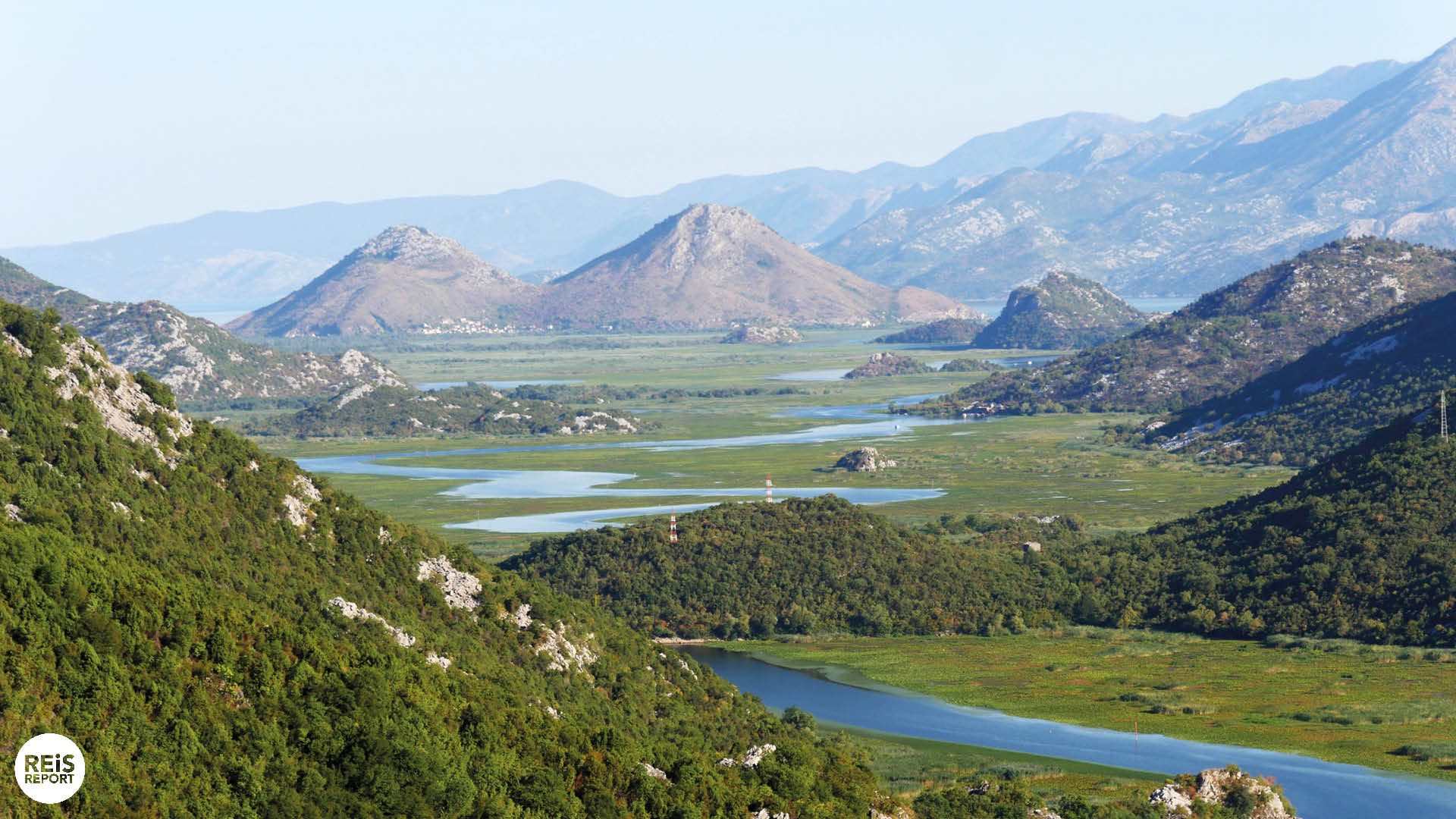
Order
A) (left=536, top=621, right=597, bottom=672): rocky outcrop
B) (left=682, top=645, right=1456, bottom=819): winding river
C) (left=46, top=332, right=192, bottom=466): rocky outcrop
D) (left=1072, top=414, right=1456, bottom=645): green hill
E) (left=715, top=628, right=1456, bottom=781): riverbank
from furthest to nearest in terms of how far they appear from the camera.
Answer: (left=1072, top=414, right=1456, bottom=645): green hill
(left=715, top=628, right=1456, bottom=781): riverbank
(left=536, top=621, right=597, bottom=672): rocky outcrop
(left=46, top=332, right=192, bottom=466): rocky outcrop
(left=682, top=645, right=1456, bottom=819): winding river

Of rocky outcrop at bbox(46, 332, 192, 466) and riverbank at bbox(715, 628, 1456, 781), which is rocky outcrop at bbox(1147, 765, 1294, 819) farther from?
rocky outcrop at bbox(46, 332, 192, 466)

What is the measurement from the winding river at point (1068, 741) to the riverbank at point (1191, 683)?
4.71 ft

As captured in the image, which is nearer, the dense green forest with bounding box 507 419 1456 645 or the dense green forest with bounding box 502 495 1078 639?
the dense green forest with bounding box 507 419 1456 645

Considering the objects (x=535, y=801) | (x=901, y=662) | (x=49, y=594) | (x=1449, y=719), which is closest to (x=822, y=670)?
(x=901, y=662)

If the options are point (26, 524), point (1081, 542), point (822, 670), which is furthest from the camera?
point (1081, 542)

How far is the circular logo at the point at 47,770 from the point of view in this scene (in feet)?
182

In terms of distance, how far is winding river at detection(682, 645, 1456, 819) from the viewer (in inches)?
3519

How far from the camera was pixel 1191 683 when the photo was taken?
381 ft

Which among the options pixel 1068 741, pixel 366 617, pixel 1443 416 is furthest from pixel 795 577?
pixel 366 617

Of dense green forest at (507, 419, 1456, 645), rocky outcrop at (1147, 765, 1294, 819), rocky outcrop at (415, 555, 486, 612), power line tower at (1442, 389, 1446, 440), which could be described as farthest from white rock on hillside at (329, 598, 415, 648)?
power line tower at (1442, 389, 1446, 440)

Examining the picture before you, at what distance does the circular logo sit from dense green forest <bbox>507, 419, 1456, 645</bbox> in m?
81.6

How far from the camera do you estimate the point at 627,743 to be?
80.1 m

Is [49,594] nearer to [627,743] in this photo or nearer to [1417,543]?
[627,743]

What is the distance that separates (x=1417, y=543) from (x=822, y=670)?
43064 mm
